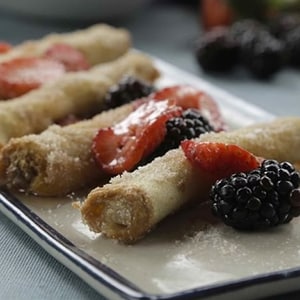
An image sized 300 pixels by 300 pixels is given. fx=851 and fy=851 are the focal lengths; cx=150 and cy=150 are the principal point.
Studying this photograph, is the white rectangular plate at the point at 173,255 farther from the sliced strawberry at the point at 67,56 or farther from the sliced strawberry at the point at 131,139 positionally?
the sliced strawberry at the point at 67,56

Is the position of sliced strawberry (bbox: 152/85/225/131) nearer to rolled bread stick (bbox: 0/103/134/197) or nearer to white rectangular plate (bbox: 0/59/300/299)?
rolled bread stick (bbox: 0/103/134/197)

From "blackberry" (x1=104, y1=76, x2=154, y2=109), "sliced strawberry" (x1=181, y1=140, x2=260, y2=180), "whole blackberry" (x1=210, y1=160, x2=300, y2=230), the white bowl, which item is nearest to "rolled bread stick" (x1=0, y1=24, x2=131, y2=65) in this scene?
"blackberry" (x1=104, y1=76, x2=154, y2=109)

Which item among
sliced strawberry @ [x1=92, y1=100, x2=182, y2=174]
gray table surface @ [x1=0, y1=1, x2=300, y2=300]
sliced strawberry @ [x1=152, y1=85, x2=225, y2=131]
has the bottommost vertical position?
gray table surface @ [x1=0, y1=1, x2=300, y2=300]

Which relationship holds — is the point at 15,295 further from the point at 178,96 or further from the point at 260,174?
the point at 178,96

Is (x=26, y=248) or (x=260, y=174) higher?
(x=260, y=174)

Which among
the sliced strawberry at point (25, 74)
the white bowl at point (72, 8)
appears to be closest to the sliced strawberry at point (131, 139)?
the sliced strawberry at point (25, 74)

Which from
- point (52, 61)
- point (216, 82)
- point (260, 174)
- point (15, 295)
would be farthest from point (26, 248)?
point (216, 82)
